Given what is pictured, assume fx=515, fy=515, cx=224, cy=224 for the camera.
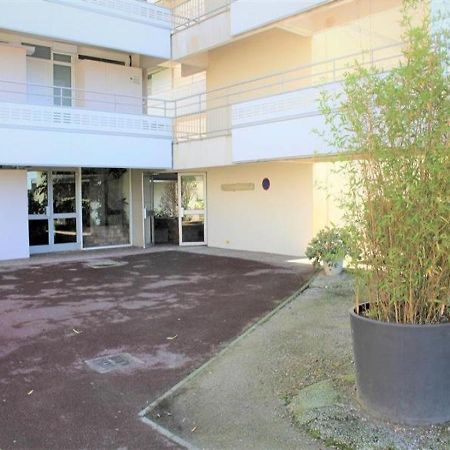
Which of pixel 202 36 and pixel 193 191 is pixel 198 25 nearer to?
pixel 202 36

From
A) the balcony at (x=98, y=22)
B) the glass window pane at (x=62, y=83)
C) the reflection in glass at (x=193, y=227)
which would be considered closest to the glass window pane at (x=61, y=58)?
the glass window pane at (x=62, y=83)

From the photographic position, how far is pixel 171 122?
15.9 m

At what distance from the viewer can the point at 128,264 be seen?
13.2 m

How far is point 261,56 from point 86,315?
9.79m

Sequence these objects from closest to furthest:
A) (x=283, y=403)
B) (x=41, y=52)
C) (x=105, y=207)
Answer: (x=283, y=403), (x=41, y=52), (x=105, y=207)

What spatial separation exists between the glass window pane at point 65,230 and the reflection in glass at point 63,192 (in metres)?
0.32

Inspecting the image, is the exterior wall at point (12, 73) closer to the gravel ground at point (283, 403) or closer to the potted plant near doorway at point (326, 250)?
the potted plant near doorway at point (326, 250)

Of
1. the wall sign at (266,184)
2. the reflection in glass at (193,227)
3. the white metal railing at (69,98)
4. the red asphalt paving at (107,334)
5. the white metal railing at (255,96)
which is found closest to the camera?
the red asphalt paving at (107,334)

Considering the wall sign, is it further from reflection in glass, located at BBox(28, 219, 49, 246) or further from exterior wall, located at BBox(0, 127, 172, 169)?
reflection in glass, located at BBox(28, 219, 49, 246)

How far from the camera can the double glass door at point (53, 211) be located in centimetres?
1525

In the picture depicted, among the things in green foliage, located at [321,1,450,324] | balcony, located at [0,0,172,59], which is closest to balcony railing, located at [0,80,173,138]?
balcony, located at [0,0,172,59]

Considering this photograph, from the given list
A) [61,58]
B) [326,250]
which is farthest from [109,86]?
[326,250]

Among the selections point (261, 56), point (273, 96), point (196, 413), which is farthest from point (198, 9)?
point (196, 413)

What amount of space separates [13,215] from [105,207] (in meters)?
3.30
